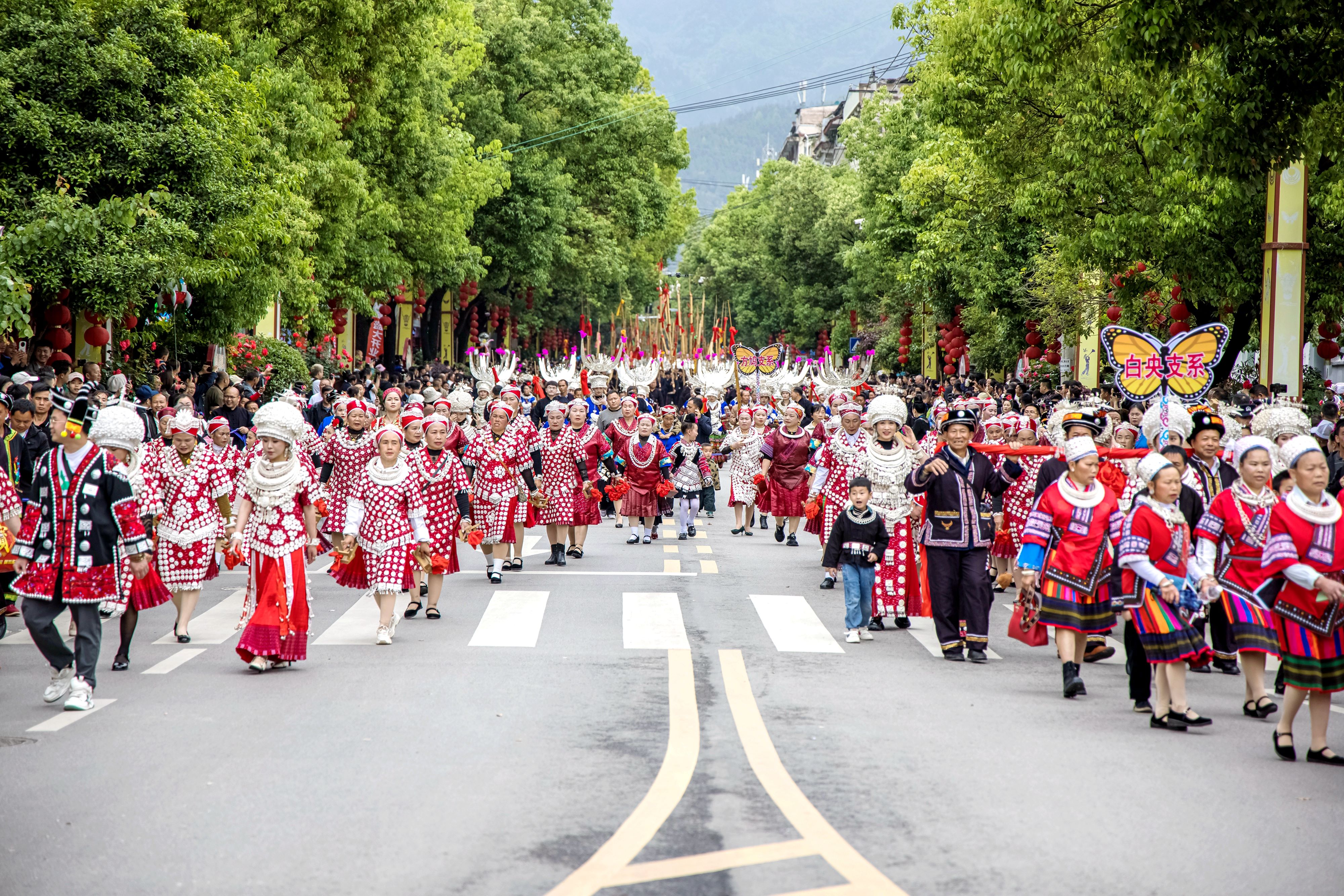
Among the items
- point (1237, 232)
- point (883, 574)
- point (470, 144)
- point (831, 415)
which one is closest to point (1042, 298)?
point (1237, 232)

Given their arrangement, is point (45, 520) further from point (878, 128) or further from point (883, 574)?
point (878, 128)

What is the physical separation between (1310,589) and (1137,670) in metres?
1.71

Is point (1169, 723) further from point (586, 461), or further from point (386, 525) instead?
point (586, 461)

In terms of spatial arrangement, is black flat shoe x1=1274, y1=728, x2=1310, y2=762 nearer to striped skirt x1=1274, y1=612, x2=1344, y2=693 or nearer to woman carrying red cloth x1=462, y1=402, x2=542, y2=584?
striped skirt x1=1274, y1=612, x2=1344, y2=693

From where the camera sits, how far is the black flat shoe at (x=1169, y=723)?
8.58 metres

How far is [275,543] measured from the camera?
997 cm

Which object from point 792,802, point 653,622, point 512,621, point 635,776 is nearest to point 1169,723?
point 792,802

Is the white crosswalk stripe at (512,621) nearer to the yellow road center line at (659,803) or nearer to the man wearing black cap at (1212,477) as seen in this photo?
the yellow road center line at (659,803)

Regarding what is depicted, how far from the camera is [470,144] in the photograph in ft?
135

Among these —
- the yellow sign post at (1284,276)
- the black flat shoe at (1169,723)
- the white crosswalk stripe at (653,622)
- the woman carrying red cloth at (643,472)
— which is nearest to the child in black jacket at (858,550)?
the white crosswalk stripe at (653,622)

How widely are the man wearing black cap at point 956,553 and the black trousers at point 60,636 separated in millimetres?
5598

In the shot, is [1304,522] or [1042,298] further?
[1042,298]

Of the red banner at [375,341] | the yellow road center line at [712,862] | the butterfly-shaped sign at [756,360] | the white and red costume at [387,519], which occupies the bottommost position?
the yellow road center line at [712,862]

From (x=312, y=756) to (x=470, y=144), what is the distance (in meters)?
35.3
